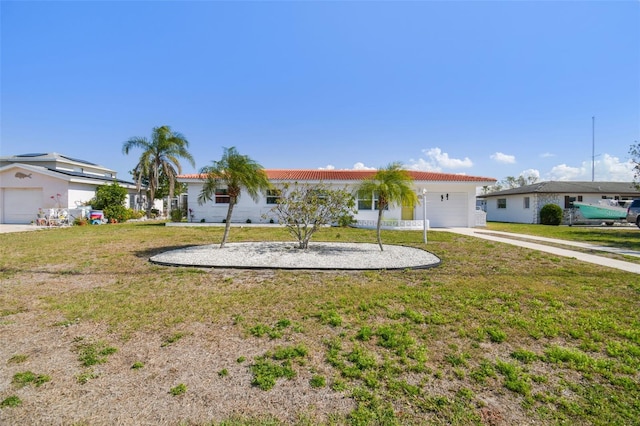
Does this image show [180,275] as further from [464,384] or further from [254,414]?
[464,384]

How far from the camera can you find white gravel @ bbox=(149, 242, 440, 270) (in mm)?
7184

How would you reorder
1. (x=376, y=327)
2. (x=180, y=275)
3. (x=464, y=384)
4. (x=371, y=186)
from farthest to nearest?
1. (x=371, y=186)
2. (x=180, y=275)
3. (x=376, y=327)
4. (x=464, y=384)

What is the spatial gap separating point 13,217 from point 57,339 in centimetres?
2612

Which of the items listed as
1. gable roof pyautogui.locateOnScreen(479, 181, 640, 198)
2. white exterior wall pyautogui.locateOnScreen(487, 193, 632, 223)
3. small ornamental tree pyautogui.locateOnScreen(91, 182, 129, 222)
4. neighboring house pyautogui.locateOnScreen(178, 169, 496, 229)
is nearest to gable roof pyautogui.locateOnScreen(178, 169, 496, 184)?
neighboring house pyautogui.locateOnScreen(178, 169, 496, 229)

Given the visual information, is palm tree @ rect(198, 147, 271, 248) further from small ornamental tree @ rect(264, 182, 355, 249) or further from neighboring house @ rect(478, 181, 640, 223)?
neighboring house @ rect(478, 181, 640, 223)

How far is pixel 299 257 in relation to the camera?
8.01 meters

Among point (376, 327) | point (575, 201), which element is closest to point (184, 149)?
point (376, 327)

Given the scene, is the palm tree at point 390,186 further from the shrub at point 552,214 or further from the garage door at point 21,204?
the garage door at point 21,204

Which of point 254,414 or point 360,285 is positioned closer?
point 254,414

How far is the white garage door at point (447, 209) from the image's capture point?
1995 cm

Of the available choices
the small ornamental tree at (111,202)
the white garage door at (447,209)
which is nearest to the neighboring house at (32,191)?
the small ornamental tree at (111,202)

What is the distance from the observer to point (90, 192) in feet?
76.2

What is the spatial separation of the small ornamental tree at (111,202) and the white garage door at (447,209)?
22251mm

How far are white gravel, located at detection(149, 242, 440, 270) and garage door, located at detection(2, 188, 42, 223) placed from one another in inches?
812
